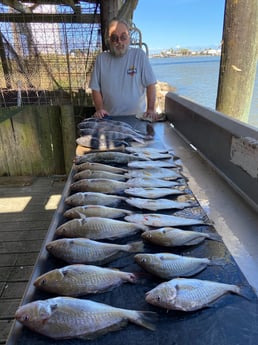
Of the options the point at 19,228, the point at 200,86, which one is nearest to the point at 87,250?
the point at 19,228

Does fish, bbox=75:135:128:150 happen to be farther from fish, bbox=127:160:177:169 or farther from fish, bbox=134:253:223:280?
fish, bbox=134:253:223:280

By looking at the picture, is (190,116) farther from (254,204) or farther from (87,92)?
(87,92)

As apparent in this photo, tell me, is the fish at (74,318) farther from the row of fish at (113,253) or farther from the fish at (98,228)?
the fish at (98,228)

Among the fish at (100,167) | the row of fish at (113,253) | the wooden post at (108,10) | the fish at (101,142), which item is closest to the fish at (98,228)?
the row of fish at (113,253)

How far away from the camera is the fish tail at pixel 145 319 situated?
938 mm

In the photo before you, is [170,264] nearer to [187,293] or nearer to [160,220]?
[187,293]

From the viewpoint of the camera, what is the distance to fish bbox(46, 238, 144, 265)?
1.22 metres

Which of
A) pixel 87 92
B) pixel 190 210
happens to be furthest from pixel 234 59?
pixel 87 92

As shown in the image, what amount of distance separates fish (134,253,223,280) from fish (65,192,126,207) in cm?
53

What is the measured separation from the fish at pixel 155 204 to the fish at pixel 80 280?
21.4 inches

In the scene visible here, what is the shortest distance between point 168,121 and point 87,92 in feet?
8.30

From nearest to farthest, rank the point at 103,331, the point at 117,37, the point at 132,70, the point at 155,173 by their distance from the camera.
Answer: the point at 103,331
the point at 155,173
the point at 117,37
the point at 132,70

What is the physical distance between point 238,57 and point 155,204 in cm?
188

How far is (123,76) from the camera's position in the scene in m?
3.73
